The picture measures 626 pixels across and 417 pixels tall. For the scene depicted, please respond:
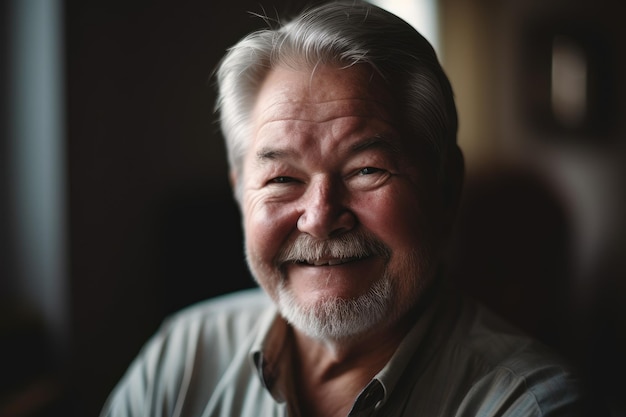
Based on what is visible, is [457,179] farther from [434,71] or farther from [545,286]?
[545,286]

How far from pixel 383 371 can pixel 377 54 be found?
573 mm

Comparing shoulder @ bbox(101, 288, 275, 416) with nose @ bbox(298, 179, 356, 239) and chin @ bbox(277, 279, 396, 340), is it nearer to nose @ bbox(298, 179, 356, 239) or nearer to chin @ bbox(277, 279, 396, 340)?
chin @ bbox(277, 279, 396, 340)

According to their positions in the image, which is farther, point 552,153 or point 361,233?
point 552,153

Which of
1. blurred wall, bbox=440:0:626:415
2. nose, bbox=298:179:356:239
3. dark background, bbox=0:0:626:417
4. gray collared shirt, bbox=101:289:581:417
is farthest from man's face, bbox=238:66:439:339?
blurred wall, bbox=440:0:626:415

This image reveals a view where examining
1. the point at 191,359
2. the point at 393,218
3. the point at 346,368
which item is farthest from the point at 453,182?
the point at 191,359

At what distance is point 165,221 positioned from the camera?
2.72m

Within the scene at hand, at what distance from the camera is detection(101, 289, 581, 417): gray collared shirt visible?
101 cm

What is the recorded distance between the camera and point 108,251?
250 cm

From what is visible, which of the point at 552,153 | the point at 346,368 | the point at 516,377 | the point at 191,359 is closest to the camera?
the point at 516,377

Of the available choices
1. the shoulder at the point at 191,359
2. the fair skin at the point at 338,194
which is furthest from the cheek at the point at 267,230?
the shoulder at the point at 191,359

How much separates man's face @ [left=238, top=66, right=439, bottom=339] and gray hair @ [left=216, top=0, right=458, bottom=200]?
27 mm

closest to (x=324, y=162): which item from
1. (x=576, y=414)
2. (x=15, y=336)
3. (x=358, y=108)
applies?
(x=358, y=108)

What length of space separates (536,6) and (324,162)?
139 inches

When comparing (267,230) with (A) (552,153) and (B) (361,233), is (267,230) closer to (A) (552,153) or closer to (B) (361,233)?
(B) (361,233)
